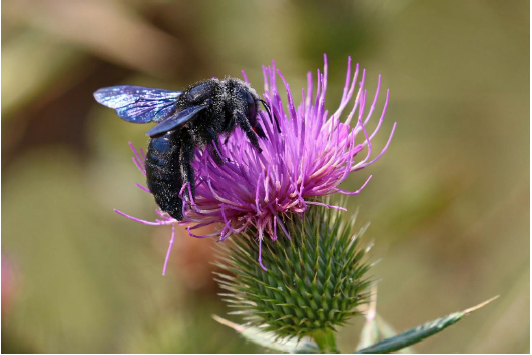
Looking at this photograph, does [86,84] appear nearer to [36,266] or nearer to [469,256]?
[36,266]

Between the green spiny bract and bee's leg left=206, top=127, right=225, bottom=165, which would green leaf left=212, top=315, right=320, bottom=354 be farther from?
bee's leg left=206, top=127, right=225, bottom=165

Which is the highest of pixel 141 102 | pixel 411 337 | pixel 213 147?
pixel 141 102

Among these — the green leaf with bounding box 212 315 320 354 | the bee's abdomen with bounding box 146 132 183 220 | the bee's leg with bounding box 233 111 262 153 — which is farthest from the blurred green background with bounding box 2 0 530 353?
the bee's leg with bounding box 233 111 262 153

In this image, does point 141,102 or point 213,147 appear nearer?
point 213,147

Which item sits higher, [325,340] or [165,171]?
[165,171]

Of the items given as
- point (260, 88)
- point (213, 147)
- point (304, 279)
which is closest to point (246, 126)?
point (213, 147)

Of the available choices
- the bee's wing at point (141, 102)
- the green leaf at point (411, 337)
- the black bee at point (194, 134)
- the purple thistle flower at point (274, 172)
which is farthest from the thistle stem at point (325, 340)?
the bee's wing at point (141, 102)

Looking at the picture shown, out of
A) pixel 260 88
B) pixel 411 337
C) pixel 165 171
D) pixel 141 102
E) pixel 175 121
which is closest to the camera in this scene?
pixel 175 121

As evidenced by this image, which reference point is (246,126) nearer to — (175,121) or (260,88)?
(175,121)
